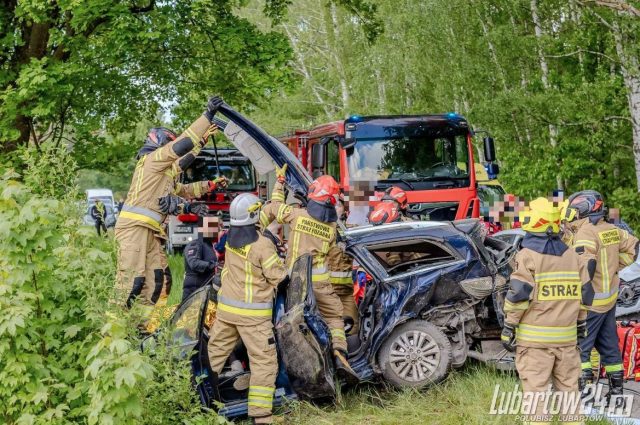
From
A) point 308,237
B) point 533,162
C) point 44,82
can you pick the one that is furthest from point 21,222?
Result: point 533,162

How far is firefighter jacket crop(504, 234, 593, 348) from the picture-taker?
4906mm

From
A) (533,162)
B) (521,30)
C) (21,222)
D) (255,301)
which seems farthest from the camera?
(521,30)

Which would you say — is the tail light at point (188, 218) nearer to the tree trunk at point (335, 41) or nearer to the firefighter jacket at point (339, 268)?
the firefighter jacket at point (339, 268)

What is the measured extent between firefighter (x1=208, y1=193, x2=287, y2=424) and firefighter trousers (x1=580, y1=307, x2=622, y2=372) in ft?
8.53

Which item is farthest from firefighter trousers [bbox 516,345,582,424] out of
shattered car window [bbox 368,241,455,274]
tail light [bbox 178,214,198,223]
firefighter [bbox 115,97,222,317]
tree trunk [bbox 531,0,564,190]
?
tree trunk [bbox 531,0,564,190]

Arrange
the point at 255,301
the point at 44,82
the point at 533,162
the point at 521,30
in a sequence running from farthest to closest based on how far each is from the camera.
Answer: the point at 521,30
the point at 533,162
the point at 44,82
the point at 255,301

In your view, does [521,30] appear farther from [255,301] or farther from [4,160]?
[255,301]

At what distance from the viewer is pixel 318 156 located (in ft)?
41.2

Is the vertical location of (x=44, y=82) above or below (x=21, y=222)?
above

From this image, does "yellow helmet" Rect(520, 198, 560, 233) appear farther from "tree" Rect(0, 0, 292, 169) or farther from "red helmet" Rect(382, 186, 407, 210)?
"tree" Rect(0, 0, 292, 169)

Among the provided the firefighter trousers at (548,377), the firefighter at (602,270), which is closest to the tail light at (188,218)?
the firefighter at (602,270)

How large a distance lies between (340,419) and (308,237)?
1558mm

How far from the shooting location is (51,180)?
18.7ft

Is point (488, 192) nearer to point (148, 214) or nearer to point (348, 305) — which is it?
point (348, 305)
